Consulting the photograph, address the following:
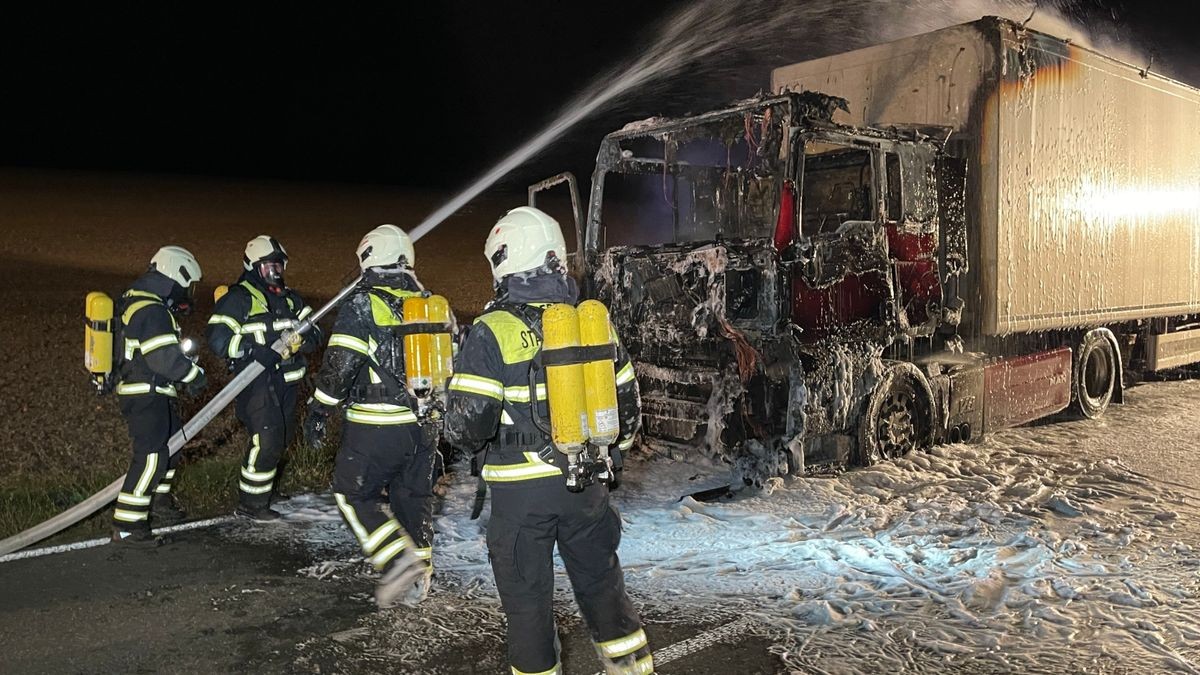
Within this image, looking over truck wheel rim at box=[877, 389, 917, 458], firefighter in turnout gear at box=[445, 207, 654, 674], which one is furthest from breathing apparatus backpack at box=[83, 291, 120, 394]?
truck wheel rim at box=[877, 389, 917, 458]

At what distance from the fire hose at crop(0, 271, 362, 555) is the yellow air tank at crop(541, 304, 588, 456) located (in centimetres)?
244

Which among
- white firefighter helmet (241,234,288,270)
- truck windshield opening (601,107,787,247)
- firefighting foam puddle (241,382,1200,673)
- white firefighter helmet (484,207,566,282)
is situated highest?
truck windshield opening (601,107,787,247)

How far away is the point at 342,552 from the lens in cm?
543

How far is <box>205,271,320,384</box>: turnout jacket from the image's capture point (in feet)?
19.3

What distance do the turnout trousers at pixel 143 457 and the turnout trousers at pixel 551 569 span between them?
324 cm

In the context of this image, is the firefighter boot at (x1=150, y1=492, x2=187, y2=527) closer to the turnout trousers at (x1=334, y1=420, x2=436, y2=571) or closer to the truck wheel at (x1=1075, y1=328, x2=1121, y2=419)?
the turnout trousers at (x1=334, y1=420, x2=436, y2=571)

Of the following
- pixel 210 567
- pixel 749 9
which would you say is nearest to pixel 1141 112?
pixel 749 9

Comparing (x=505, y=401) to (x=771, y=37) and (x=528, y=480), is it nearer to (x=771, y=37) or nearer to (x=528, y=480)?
(x=528, y=480)

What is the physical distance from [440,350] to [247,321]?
2.13m

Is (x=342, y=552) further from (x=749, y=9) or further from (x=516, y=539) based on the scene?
(x=749, y=9)

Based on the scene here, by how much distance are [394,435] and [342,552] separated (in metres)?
1.25

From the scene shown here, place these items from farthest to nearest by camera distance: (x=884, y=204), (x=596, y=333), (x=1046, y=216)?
(x=1046, y=216), (x=884, y=204), (x=596, y=333)

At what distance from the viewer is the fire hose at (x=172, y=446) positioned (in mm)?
5449

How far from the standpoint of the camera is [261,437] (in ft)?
19.6
